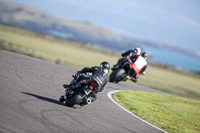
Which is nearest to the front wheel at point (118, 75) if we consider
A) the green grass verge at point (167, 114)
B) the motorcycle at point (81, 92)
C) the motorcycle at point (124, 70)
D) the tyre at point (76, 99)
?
the motorcycle at point (124, 70)

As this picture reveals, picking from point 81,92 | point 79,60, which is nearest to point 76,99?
point 81,92

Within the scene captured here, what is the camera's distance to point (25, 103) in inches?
334

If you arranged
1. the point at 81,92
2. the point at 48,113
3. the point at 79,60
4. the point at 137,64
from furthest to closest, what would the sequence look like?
the point at 79,60, the point at 137,64, the point at 81,92, the point at 48,113

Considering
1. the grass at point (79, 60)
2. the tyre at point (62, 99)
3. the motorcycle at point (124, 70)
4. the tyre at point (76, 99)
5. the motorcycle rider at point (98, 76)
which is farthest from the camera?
the grass at point (79, 60)

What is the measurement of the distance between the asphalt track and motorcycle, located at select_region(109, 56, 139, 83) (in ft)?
15.2

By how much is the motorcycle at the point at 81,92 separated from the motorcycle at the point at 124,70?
24.8 feet

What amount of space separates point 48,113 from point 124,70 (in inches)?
381

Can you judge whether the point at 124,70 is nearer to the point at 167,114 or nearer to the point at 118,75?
the point at 118,75

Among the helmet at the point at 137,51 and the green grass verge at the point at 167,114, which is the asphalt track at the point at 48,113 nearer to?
the green grass verge at the point at 167,114

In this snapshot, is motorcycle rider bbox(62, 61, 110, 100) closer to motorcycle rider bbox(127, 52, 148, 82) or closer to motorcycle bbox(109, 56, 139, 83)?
motorcycle bbox(109, 56, 139, 83)

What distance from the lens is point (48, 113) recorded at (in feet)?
26.5

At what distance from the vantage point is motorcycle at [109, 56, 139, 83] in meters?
17.2

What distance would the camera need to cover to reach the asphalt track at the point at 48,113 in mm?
6942

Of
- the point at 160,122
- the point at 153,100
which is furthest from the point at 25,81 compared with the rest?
the point at 153,100
